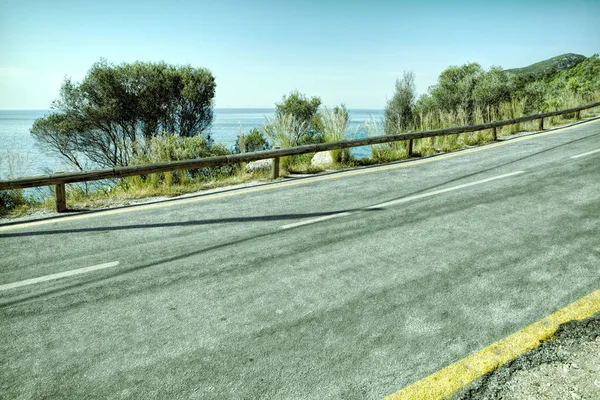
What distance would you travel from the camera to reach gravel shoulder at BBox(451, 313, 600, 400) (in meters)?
2.38

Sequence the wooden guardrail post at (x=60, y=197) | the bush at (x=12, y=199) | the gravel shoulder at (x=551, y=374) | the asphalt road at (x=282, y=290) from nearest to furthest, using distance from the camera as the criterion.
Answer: the gravel shoulder at (x=551, y=374) → the asphalt road at (x=282, y=290) → the wooden guardrail post at (x=60, y=197) → the bush at (x=12, y=199)

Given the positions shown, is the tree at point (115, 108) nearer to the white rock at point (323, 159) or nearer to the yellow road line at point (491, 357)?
the white rock at point (323, 159)

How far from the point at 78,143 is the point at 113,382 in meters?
23.8

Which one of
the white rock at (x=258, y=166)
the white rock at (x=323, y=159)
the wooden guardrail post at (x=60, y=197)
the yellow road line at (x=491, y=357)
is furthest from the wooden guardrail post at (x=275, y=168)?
the yellow road line at (x=491, y=357)

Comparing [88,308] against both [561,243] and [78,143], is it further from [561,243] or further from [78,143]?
[78,143]

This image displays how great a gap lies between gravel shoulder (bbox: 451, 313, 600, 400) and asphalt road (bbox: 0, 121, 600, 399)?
0.26 m

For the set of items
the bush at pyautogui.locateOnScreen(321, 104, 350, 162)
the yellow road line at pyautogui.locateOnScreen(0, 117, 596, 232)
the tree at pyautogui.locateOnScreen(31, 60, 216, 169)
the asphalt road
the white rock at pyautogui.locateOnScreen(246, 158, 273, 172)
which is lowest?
the asphalt road

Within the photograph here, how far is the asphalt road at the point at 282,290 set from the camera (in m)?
2.68

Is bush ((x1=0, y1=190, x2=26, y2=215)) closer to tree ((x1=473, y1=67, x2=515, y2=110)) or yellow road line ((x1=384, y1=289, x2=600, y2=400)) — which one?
yellow road line ((x1=384, y1=289, x2=600, y2=400))

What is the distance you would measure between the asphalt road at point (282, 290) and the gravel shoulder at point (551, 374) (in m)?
0.26

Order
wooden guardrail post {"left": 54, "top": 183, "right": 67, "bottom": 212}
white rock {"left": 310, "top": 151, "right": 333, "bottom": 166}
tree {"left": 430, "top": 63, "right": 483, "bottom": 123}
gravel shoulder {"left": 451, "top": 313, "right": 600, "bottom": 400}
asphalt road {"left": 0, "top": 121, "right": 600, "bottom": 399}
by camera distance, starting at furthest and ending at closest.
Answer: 1. tree {"left": 430, "top": 63, "right": 483, "bottom": 123}
2. white rock {"left": 310, "top": 151, "right": 333, "bottom": 166}
3. wooden guardrail post {"left": 54, "top": 183, "right": 67, "bottom": 212}
4. asphalt road {"left": 0, "top": 121, "right": 600, "bottom": 399}
5. gravel shoulder {"left": 451, "top": 313, "right": 600, "bottom": 400}

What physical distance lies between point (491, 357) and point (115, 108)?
2365 cm

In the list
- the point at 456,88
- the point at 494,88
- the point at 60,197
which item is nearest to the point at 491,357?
the point at 60,197

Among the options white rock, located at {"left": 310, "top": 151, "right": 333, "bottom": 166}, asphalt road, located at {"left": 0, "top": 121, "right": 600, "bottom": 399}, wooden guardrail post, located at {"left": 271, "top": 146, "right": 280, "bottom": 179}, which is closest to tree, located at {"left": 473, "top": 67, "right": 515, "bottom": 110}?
white rock, located at {"left": 310, "top": 151, "right": 333, "bottom": 166}
